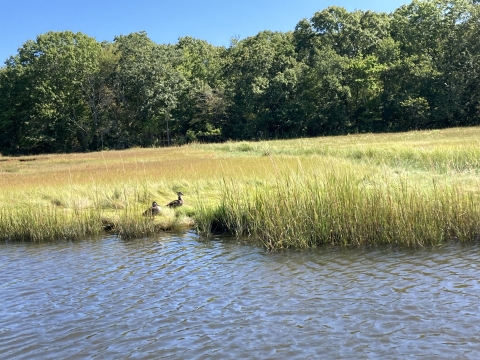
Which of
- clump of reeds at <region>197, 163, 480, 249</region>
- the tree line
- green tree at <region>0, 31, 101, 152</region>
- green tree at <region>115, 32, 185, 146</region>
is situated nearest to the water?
clump of reeds at <region>197, 163, 480, 249</region>

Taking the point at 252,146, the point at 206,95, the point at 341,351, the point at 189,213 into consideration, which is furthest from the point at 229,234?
the point at 206,95

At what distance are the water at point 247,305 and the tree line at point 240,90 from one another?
49707mm

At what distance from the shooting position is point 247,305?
634 centimetres

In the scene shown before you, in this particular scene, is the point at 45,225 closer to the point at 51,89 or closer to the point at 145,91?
the point at 145,91

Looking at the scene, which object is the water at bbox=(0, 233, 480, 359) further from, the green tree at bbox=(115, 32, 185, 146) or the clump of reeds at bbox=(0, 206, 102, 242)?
the green tree at bbox=(115, 32, 185, 146)

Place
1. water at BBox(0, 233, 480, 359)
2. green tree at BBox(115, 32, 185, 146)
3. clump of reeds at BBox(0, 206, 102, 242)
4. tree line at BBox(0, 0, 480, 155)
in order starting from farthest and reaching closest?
green tree at BBox(115, 32, 185, 146)
tree line at BBox(0, 0, 480, 155)
clump of reeds at BBox(0, 206, 102, 242)
water at BBox(0, 233, 480, 359)

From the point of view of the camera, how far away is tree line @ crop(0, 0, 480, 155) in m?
55.8

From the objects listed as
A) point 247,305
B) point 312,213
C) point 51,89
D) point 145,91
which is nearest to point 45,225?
point 312,213

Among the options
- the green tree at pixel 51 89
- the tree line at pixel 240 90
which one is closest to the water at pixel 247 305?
the tree line at pixel 240 90

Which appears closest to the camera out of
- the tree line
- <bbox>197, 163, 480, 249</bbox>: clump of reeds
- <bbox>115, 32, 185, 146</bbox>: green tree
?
<bbox>197, 163, 480, 249</bbox>: clump of reeds

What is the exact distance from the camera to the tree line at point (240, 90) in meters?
55.8

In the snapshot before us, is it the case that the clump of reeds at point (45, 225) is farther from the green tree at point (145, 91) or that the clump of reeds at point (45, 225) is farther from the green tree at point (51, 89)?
the green tree at point (51, 89)

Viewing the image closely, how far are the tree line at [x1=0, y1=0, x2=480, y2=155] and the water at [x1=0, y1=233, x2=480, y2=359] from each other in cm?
4971

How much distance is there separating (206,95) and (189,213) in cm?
4891
